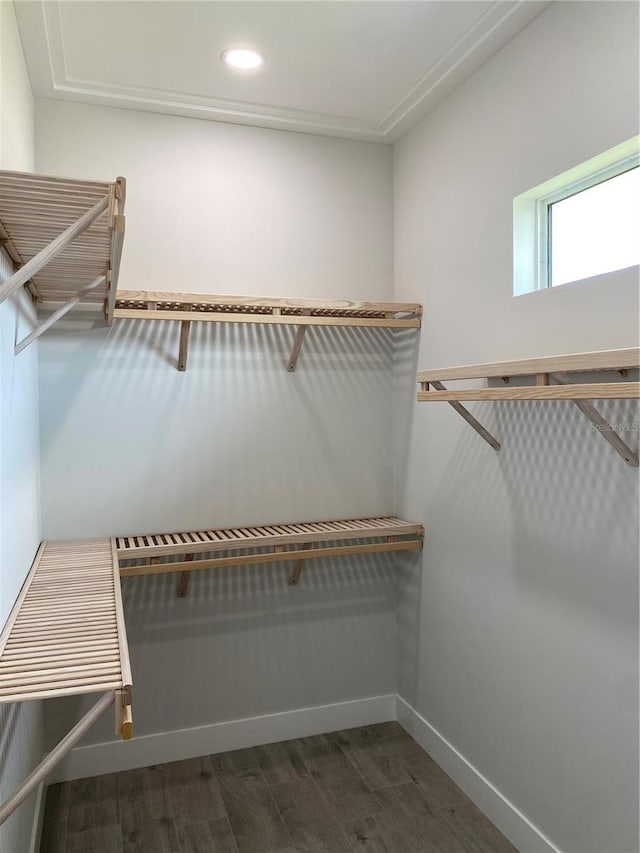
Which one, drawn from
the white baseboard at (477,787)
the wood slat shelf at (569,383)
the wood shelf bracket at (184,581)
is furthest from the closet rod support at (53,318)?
the white baseboard at (477,787)

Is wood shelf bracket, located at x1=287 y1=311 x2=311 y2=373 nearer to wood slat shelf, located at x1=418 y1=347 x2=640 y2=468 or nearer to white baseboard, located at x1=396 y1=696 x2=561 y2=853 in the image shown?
wood slat shelf, located at x1=418 y1=347 x2=640 y2=468

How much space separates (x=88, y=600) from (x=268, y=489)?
1.14 m

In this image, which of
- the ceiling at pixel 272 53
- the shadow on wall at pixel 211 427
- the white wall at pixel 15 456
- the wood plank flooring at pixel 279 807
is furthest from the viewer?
the shadow on wall at pixel 211 427

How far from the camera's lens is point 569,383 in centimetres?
163

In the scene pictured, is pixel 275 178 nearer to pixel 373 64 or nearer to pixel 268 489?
pixel 373 64

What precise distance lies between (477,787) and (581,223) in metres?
1.86

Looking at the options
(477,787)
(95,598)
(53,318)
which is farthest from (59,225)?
(477,787)

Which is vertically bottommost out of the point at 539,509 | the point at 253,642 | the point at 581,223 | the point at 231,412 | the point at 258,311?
the point at 253,642

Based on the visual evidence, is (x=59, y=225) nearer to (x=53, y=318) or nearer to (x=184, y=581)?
(x=53, y=318)

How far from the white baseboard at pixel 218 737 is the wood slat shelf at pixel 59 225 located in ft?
5.46

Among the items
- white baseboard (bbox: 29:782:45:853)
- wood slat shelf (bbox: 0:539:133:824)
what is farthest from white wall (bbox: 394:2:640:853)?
white baseboard (bbox: 29:782:45:853)

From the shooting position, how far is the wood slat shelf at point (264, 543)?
226cm

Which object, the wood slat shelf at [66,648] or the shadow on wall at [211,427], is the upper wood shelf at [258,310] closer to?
the shadow on wall at [211,427]

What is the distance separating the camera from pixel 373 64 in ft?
7.05
